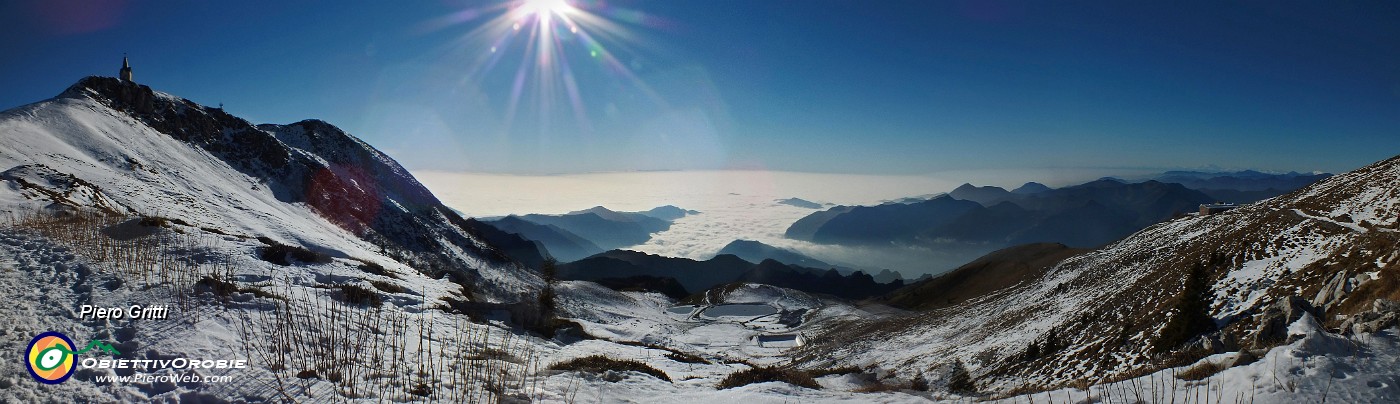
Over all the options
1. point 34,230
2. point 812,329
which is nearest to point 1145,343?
point 34,230

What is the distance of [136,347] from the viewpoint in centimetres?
616

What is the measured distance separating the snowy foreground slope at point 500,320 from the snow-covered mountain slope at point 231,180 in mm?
538

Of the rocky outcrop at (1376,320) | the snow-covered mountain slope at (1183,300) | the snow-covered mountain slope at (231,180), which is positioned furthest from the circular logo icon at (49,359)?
the snow-covered mountain slope at (231,180)

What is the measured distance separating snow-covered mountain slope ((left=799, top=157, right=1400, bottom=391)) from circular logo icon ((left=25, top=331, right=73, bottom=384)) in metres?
13.3

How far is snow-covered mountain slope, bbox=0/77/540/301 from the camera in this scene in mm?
29375

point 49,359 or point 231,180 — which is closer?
point 49,359

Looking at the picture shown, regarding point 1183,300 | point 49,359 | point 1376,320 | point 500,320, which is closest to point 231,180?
point 500,320

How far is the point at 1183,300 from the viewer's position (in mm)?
13336

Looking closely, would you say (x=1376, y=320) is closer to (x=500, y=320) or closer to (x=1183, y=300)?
(x=1183, y=300)

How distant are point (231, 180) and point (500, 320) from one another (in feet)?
213

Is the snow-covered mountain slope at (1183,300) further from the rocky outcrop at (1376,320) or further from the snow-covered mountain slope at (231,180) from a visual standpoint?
the snow-covered mountain slope at (231,180)

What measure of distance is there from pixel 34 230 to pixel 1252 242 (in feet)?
133

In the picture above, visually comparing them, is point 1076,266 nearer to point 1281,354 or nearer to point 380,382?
point 1281,354

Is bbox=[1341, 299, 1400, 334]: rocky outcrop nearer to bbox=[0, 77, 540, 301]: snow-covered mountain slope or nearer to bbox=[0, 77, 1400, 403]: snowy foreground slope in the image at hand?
bbox=[0, 77, 1400, 403]: snowy foreground slope
